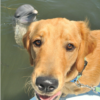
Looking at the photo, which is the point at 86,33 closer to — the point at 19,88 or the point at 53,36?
the point at 53,36

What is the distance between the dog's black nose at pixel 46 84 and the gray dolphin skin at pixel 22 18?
4.27 meters

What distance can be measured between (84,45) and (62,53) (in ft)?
2.16

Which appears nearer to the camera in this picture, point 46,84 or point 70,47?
point 46,84

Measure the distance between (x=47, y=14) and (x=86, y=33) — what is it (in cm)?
505

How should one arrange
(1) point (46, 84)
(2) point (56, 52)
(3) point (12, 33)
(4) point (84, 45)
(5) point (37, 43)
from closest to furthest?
1. (1) point (46, 84)
2. (2) point (56, 52)
3. (5) point (37, 43)
4. (4) point (84, 45)
5. (3) point (12, 33)

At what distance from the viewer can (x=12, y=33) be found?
6.38 meters

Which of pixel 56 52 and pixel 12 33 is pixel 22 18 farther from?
pixel 56 52

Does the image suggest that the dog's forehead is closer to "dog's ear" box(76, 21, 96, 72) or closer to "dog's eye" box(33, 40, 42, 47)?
"dog's eye" box(33, 40, 42, 47)

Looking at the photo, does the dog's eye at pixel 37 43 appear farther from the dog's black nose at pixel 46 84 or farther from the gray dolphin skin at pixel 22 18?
the gray dolphin skin at pixel 22 18

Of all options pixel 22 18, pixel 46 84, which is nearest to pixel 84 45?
pixel 46 84

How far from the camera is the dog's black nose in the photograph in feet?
6.21

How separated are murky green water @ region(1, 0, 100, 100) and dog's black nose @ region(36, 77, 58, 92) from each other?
2.62 m

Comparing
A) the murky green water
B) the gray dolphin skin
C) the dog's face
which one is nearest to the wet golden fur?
the dog's face

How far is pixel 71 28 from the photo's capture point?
2541 mm
